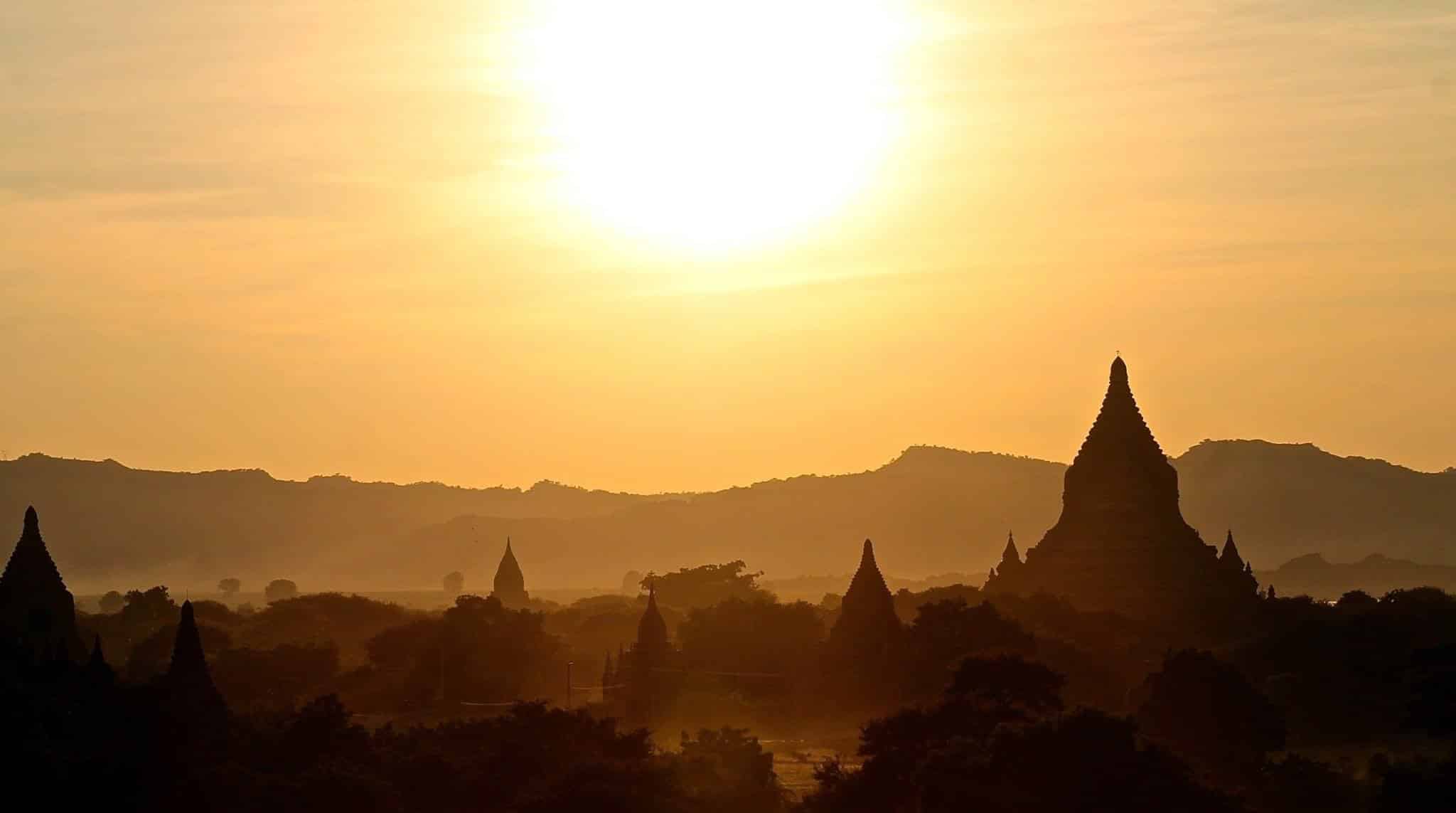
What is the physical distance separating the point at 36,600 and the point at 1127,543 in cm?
3752

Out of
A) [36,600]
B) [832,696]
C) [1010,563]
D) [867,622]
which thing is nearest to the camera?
[36,600]

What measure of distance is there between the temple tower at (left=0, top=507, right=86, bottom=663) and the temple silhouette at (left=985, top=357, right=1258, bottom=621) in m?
34.9

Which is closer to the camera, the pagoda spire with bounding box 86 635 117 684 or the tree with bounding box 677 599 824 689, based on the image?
the pagoda spire with bounding box 86 635 117 684

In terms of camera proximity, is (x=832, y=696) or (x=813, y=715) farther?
(x=832, y=696)

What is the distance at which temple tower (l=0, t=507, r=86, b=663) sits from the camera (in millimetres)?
70000

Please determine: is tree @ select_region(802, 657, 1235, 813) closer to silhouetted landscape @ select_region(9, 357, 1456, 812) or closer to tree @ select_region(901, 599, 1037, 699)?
silhouetted landscape @ select_region(9, 357, 1456, 812)

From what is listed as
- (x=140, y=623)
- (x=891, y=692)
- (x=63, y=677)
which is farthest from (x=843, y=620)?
(x=140, y=623)

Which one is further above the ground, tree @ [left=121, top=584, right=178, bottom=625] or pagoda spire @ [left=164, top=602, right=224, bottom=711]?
→ tree @ [left=121, top=584, right=178, bottom=625]

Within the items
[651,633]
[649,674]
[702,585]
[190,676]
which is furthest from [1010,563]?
[190,676]

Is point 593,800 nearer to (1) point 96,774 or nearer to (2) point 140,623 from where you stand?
(1) point 96,774

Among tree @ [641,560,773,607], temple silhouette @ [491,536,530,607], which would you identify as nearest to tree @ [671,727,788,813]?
temple silhouette @ [491,536,530,607]

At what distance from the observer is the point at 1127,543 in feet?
291

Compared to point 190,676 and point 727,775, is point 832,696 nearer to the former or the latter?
point 727,775

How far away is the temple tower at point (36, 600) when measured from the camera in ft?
230
